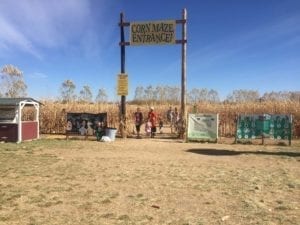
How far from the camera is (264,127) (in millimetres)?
21078

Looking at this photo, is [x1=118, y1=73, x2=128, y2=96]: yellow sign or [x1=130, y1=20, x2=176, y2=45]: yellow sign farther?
[x1=118, y1=73, x2=128, y2=96]: yellow sign

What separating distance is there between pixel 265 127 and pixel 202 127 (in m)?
2.96

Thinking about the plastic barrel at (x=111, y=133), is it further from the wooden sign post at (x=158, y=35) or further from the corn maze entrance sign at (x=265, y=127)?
the corn maze entrance sign at (x=265, y=127)

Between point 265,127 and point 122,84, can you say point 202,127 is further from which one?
point 122,84

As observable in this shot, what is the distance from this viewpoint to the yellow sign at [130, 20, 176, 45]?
2311 centimetres

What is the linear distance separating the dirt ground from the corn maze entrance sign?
166 inches

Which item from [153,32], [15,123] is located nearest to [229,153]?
[153,32]

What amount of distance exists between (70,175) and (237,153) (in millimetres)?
7408

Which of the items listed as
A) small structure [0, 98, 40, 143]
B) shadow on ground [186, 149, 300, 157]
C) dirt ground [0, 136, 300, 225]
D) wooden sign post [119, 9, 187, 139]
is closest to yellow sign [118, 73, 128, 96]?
wooden sign post [119, 9, 187, 139]

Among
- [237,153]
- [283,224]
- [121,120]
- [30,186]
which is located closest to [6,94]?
[121,120]

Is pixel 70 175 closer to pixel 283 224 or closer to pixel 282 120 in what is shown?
pixel 283 224

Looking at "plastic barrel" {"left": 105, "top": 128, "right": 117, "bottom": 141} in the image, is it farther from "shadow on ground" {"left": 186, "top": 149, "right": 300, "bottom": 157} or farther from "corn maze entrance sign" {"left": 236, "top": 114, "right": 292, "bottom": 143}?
"corn maze entrance sign" {"left": 236, "top": 114, "right": 292, "bottom": 143}

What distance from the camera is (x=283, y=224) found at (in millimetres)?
7305

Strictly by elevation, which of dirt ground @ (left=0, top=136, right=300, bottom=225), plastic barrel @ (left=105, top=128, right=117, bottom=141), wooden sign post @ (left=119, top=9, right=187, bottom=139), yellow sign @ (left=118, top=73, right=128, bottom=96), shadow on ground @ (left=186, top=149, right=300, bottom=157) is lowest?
dirt ground @ (left=0, top=136, right=300, bottom=225)
